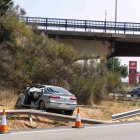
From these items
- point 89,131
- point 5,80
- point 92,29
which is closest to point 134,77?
point 92,29

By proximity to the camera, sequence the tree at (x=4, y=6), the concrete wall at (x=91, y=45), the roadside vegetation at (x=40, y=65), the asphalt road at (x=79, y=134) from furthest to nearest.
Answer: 1. the concrete wall at (x=91, y=45)
2. the tree at (x=4, y=6)
3. the roadside vegetation at (x=40, y=65)
4. the asphalt road at (x=79, y=134)

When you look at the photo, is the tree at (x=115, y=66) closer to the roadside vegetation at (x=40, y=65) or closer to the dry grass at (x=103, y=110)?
the roadside vegetation at (x=40, y=65)

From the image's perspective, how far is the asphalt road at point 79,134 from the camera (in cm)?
1470

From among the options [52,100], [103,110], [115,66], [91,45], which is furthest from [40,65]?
[115,66]

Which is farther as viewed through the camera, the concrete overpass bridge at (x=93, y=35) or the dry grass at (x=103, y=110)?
the concrete overpass bridge at (x=93, y=35)

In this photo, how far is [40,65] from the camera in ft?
108

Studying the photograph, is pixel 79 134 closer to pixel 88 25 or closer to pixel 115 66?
pixel 88 25

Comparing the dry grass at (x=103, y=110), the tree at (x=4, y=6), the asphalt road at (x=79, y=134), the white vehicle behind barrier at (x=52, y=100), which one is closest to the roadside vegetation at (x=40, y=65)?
the tree at (x=4, y=6)

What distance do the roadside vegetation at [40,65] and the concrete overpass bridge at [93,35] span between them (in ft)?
31.7

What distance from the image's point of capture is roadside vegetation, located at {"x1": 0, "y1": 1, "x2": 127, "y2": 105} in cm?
3153

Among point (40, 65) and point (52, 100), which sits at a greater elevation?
point (40, 65)

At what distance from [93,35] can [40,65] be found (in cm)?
1695

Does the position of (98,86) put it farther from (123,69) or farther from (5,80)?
(123,69)

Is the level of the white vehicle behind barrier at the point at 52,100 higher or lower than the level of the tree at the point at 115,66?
lower
